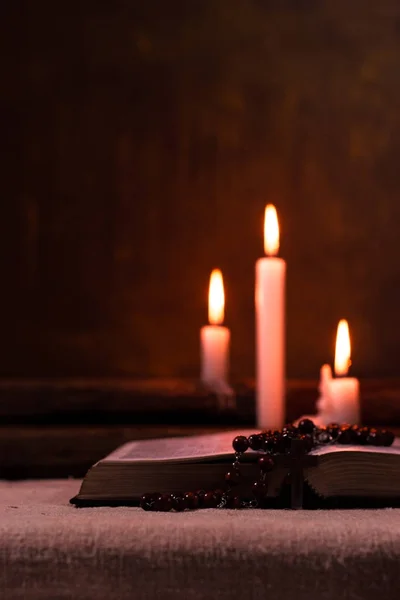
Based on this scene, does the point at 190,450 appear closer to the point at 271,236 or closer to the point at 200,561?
the point at 200,561

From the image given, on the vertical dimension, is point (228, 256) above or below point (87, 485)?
above

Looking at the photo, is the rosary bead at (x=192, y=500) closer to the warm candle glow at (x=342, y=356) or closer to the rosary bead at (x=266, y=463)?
the rosary bead at (x=266, y=463)

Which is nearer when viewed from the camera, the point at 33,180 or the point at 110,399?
the point at 110,399

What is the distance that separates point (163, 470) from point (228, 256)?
718 millimetres

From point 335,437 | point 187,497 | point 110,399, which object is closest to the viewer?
point 187,497

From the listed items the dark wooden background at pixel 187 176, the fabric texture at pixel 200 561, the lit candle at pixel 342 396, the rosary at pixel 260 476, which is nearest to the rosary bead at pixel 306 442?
the rosary at pixel 260 476

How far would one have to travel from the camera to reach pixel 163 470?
59 cm

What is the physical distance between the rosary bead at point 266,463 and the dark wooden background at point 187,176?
0.67 meters

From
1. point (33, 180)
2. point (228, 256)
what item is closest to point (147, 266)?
point (228, 256)

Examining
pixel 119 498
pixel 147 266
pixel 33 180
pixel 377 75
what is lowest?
pixel 119 498

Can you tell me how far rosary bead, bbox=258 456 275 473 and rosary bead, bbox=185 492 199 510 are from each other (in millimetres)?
63

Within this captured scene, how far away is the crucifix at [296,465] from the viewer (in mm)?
588

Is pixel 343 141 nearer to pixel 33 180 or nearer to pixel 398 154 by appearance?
pixel 398 154

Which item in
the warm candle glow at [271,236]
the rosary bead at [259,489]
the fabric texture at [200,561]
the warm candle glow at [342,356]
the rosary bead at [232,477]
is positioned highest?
the warm candle glow at [271,236]
